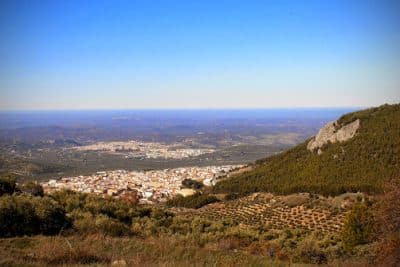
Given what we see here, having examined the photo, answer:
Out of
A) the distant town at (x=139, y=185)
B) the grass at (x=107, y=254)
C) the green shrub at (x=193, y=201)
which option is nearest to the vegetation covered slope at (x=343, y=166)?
the green shrub at (x=193, y=201)

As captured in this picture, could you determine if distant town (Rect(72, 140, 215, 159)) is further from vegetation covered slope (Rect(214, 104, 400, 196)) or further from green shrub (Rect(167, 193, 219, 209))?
green shrub (Rect(167, 193, 219, 209))

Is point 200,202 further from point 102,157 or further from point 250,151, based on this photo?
point 250,151

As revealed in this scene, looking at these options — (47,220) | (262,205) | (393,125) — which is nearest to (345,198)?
(262,205)

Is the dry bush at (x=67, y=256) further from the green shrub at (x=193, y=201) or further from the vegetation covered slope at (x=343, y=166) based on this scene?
the green shrub at (x=193, y=201)

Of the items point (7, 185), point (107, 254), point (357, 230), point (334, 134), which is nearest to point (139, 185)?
point (334, 134)

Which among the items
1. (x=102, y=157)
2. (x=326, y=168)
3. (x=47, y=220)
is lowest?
(x=102, y=157)
